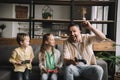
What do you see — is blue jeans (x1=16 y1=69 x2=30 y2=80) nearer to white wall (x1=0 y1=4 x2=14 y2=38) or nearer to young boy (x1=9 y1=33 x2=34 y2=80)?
young boy (x1=9 y1=33 x2=34 y2=80)

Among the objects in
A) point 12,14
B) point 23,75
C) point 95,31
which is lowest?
point 23,75

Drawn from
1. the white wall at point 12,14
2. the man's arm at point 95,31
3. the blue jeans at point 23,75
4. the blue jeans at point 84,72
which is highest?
the white wall at point 12,14

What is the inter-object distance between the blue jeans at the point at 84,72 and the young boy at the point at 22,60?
588mm

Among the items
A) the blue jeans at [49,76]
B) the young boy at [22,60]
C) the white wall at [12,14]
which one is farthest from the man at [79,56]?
the white wall at [12,14]

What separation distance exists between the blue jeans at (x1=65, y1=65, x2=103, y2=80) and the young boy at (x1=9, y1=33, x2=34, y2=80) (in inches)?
23.1

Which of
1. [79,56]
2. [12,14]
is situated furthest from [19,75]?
[12,14]

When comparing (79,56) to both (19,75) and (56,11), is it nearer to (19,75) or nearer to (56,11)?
(19,75)

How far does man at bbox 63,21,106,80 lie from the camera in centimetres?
328

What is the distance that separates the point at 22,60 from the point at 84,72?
2.77 ft

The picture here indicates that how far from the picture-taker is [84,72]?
3350mm

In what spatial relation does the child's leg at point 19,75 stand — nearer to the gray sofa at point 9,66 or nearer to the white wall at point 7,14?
the gray sofa at point 9,66

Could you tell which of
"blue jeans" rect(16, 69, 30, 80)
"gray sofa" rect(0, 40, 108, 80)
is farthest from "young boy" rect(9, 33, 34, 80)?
"gray sofa" rect(0, 40, 108, 80)

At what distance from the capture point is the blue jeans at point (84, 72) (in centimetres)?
324

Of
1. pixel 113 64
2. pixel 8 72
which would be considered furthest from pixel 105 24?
pixel 8 72
